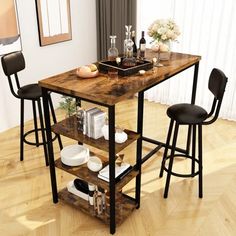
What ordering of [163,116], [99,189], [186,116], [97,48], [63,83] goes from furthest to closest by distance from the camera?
[97,48], [163,116], [186,116], [99,189], [63,83]

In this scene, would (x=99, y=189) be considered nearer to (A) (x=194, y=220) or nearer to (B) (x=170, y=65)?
(A) (x=194, y=220)

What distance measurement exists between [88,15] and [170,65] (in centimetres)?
232

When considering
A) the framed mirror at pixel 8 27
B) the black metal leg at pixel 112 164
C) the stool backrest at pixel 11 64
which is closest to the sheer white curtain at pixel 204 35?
the framed mirror at pixel 8 27

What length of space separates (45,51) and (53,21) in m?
0.40

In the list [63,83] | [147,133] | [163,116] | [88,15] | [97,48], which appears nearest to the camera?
[63,83]

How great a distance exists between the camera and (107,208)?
7.88ft

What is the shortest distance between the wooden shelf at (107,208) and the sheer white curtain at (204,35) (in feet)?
7.37

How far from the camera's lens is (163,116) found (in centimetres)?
420

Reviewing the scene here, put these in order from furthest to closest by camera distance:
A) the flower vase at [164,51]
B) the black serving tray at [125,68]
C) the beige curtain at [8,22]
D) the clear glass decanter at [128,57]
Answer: the beige curtain at [8,22]
the flower vase at [164,51]
the clear glass decanter at [128,57]
the black serving tray at [125,68]

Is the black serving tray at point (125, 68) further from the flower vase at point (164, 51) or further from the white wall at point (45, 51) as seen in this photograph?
the white wall at point (45, 51)

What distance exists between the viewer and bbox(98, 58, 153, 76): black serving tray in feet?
7.58

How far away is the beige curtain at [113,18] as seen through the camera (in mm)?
4266

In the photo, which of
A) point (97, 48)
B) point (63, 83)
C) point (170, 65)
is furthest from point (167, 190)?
point (97, 48)

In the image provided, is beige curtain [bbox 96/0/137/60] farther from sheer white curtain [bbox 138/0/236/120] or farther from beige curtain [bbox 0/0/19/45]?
beige curtain [bbox 0/0/19/45]
